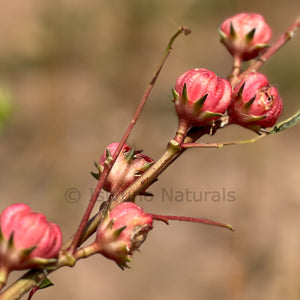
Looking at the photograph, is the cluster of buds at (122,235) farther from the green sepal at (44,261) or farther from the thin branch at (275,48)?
the thin branch at (275,48)

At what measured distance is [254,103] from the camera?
4.42 ft

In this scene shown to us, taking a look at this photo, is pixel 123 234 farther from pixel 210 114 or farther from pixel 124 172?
pixel 210 114

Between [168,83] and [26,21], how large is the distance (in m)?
2.17

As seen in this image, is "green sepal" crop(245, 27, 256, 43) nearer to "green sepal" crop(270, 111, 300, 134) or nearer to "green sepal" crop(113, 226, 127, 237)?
"green sepal" crop(270, 111, 300, 134)

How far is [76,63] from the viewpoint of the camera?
650 centimetres

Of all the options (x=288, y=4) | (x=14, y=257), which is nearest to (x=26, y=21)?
(x=288, y=4)

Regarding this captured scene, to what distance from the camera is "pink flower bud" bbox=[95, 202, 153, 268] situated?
1.13 meters

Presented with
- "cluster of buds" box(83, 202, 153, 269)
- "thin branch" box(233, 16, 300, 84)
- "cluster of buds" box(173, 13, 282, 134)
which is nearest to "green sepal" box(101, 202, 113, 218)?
"cluster of buds" box(83, 202, 153, 269)

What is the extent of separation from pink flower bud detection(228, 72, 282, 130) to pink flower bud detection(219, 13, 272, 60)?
0.23 metres

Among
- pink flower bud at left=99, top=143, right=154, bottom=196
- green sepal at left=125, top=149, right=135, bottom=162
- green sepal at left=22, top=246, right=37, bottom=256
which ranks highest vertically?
green sepal at left=125, top=149, right=135, bottom=162

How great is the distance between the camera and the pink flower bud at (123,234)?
3.71 ft

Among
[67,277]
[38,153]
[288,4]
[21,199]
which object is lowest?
[67,277]

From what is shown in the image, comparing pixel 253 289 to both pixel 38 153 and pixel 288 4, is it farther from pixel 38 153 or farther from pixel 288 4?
pixel 288 4

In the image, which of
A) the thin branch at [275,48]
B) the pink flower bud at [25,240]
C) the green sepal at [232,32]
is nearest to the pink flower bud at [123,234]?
the pink flower bud at [25,240]
